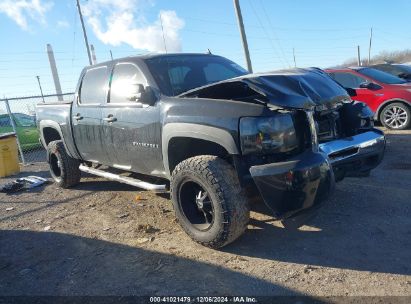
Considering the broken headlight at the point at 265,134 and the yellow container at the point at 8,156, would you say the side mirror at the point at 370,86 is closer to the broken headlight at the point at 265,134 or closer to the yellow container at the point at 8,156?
the broken headlight at the point at 265,134

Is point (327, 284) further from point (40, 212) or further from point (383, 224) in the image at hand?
point (40, 212)

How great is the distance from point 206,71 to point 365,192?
8.47ft

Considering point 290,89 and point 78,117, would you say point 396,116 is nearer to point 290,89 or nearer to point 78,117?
point 290,89

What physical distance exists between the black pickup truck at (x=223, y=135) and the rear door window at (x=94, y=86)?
17 mm

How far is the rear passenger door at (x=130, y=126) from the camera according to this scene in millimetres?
4285

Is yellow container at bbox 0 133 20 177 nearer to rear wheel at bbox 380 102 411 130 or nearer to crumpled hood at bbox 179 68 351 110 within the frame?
crumpled hood at bbox 179 68 351 110

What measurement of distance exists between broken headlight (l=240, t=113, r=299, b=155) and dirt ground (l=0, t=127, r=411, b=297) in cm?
103

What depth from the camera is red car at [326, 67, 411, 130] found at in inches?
363

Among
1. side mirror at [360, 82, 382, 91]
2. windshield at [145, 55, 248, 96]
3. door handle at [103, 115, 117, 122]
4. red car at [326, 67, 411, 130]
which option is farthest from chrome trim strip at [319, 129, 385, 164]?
red car at [326, 67, 411, 130]

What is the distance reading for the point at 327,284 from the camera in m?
3.07

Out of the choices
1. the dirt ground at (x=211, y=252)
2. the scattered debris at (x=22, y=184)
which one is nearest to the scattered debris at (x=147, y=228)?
the dirt ground at (x=211, y=252)

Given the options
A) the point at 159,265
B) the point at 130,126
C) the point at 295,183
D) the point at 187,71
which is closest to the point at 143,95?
the point at 130,126

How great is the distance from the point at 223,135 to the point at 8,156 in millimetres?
7213

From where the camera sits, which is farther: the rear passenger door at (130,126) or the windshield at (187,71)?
the windshield at (187,71)
